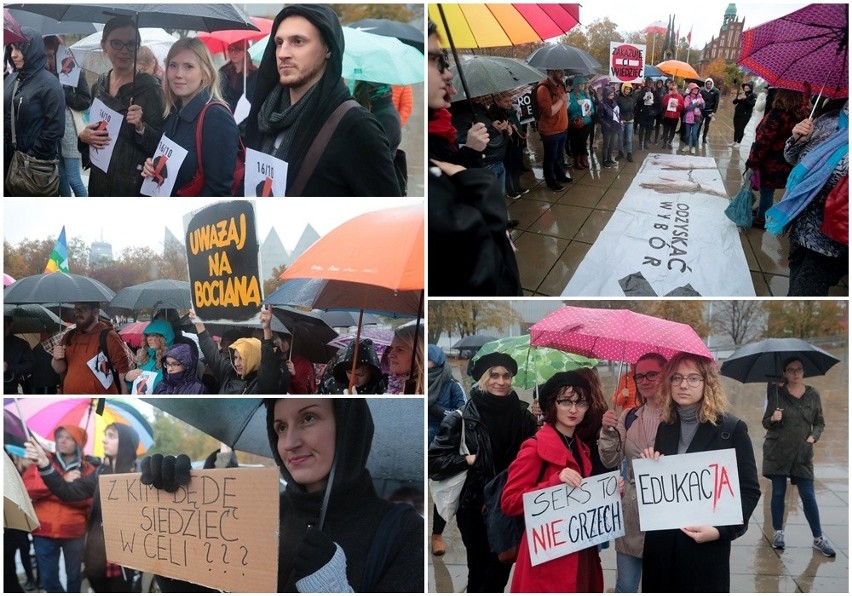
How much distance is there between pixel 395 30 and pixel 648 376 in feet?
6.11

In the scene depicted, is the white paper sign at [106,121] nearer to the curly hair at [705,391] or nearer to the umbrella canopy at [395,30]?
the umbrella canopy at [395,30]

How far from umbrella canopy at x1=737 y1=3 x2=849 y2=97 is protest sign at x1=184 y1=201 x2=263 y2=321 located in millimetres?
2347

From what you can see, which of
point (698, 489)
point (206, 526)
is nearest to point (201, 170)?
point (206, 526)

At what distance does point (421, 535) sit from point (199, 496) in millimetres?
1045

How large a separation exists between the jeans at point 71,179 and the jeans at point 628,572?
299 centimetres

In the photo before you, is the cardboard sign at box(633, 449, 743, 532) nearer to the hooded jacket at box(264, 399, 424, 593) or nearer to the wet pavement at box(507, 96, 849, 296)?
the wet pavement at box(507, 96, 849, 296)

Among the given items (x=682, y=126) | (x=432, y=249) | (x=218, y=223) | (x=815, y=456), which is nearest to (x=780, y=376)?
(x=815, y=456)

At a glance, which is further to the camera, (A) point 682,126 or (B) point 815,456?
(A) point 682,126

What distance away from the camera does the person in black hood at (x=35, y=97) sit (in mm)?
2939

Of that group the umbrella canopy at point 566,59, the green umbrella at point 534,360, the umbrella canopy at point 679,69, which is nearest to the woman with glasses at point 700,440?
the green umbrella at point 534,360

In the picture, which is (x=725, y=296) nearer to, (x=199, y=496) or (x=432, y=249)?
(x=432, y=249)

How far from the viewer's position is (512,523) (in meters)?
2.84

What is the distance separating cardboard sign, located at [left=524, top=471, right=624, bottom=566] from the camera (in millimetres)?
2742

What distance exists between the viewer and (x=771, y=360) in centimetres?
283
